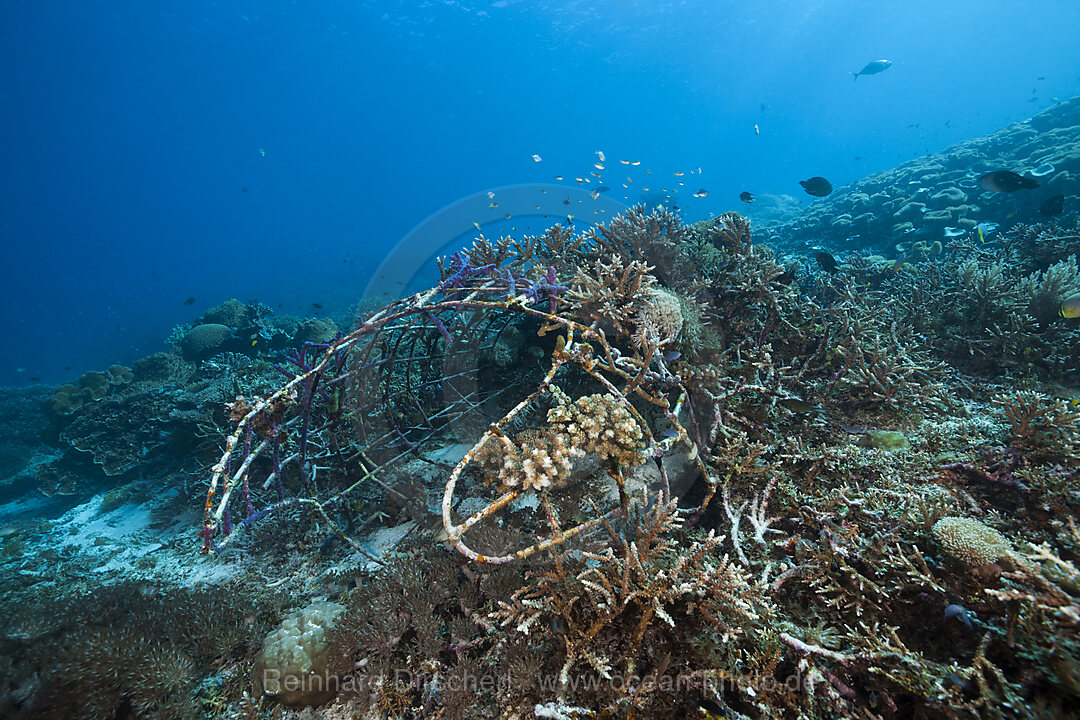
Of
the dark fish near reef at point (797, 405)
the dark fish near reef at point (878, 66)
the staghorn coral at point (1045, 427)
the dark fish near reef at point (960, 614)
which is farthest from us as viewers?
the dark fish near reef at point (878, 66)

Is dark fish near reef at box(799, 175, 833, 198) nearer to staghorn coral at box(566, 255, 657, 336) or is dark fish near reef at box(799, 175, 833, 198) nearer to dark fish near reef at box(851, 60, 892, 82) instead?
staghorn coral at box(566, 255, 657, 336)

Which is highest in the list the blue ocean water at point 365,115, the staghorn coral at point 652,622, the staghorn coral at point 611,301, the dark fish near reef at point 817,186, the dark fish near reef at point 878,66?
the blue ocean water at point 365,115

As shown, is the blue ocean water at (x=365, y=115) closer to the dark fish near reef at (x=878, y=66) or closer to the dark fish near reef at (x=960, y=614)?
the dark fish near reef at (x=878, y=66)

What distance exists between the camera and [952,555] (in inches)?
73.5

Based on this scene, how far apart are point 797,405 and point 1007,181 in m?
8.47

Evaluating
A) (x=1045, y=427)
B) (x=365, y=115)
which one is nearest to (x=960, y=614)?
(x=1045, y=427)

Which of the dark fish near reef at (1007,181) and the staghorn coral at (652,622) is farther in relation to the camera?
the dark fish near reef at (1007,181)

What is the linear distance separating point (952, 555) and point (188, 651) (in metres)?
4.71

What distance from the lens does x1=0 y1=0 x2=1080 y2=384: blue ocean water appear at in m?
51.2

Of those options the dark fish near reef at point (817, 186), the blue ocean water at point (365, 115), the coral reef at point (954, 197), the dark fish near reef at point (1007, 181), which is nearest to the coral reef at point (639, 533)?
the dark fish near reef at point (1007, 181)

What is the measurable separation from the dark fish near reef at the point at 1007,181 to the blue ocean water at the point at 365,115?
1387 inches

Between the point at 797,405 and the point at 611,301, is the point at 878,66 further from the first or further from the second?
the point at 611,301

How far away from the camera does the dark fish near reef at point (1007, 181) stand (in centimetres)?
686

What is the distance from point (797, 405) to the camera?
3311 mm
